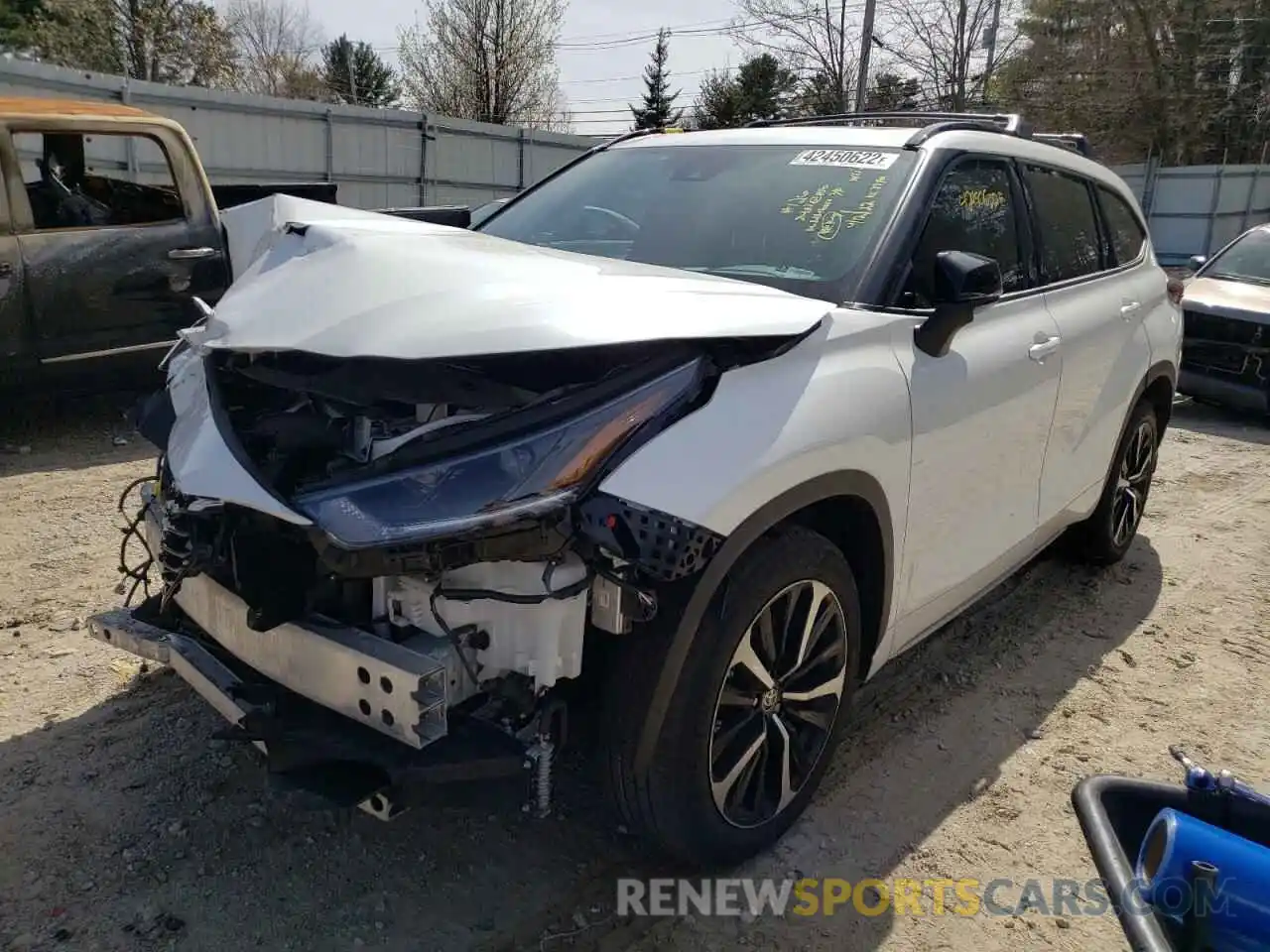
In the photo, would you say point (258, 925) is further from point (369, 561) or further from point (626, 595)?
point (626, 595)

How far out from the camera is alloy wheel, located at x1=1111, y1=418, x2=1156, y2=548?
189 inches

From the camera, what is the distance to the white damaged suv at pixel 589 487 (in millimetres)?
2121

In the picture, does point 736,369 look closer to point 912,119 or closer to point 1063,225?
point 912,119

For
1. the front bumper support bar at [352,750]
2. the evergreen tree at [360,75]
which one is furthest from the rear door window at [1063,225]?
the evergreen tree at [360,75]

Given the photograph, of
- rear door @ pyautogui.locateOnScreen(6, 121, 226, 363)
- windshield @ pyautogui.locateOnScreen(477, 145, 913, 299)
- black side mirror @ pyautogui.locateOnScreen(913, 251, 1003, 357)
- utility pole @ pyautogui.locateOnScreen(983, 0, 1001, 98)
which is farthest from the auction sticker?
utility pole @ pyautogui.locateOnScreen(983, 0, 1001, 98)

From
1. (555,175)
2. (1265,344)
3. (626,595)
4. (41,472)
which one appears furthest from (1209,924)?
(1265,344)

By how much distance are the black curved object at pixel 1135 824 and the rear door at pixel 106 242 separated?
5.95 m

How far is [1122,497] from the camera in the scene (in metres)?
4.86

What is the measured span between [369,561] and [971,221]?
2.35 meters

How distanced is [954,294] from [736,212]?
787mm

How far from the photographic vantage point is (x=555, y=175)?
4.21 m

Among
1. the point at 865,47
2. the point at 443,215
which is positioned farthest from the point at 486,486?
the point at 865,47

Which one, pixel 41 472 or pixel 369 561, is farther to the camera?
pixel 41 472

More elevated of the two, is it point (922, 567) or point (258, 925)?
point (922, 567)
